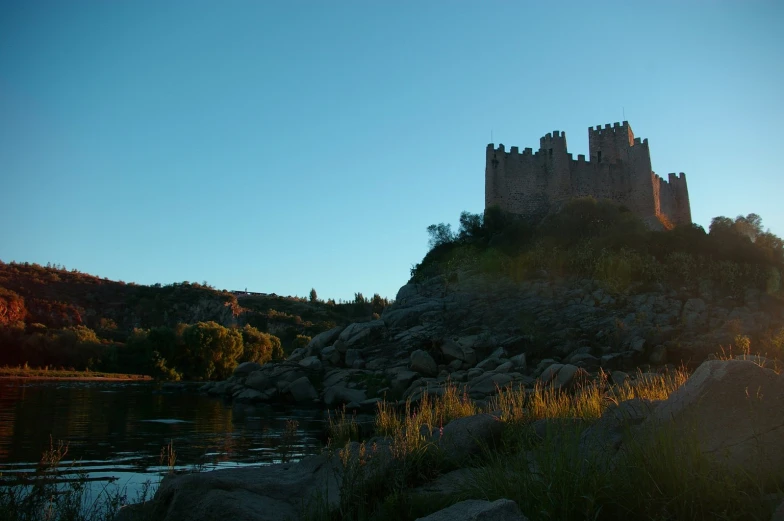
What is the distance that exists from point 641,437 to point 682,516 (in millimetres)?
1107

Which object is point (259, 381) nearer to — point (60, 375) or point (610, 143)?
point (60, 375)

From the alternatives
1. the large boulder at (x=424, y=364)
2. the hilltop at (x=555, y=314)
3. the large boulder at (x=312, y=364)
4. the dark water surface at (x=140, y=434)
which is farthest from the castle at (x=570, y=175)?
the dark water surface at (x=140, y=434)

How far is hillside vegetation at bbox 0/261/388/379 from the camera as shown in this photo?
53781 millimetres

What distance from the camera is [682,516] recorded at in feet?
14.7

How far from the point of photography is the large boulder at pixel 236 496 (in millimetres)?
6254

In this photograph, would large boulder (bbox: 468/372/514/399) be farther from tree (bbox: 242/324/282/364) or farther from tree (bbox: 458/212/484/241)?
tree (bbox: 242/324/282/364)

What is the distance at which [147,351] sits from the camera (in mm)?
54688

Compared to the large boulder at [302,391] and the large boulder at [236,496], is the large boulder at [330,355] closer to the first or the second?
the large boulder at [302,391]

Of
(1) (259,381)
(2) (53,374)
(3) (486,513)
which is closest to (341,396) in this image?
(1) (259,381)

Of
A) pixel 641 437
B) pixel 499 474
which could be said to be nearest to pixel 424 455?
pixel 499 474

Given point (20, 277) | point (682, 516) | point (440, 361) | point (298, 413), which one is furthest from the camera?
point (20, 277)

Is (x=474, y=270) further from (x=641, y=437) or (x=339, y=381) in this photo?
(x=641, y=437)

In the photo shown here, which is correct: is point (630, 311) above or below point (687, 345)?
above

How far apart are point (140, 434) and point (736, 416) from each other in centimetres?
1523
